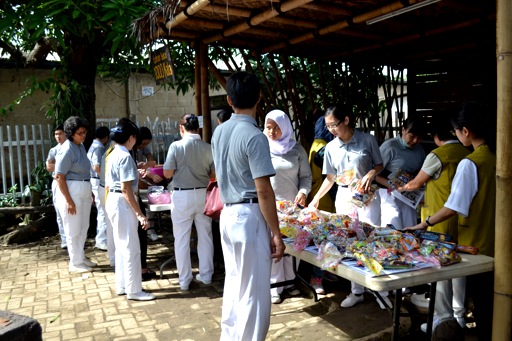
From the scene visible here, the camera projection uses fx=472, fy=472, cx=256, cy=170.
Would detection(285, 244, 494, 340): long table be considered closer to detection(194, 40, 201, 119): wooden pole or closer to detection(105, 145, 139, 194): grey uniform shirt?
detection(105, 145, 139, 194): grey uniform shirt

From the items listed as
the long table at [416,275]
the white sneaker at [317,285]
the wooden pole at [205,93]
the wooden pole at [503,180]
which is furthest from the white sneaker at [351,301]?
the wooden pole at [205,93]

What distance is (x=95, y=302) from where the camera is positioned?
4664mm

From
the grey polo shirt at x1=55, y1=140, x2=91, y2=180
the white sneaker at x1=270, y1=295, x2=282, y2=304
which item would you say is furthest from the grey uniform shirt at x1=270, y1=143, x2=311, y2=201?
the grey polo shirt at x1=55, y1=140, x2=91, y2=180

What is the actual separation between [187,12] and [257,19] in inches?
26.8

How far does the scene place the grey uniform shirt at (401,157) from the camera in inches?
172

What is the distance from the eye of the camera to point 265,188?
2725 mm

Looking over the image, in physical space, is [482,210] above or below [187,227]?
above

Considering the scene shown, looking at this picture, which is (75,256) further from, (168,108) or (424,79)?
(168,108)

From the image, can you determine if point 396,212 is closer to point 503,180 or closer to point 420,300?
point 420,300

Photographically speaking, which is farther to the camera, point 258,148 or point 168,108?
point 168,108

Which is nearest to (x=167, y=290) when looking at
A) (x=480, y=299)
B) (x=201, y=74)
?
(x=201, y=74)

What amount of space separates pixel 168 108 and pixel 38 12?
862cm

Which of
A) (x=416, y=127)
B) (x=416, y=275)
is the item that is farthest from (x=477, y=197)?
(x=416, y=127)

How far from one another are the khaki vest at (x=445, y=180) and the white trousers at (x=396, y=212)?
2.68 ft
